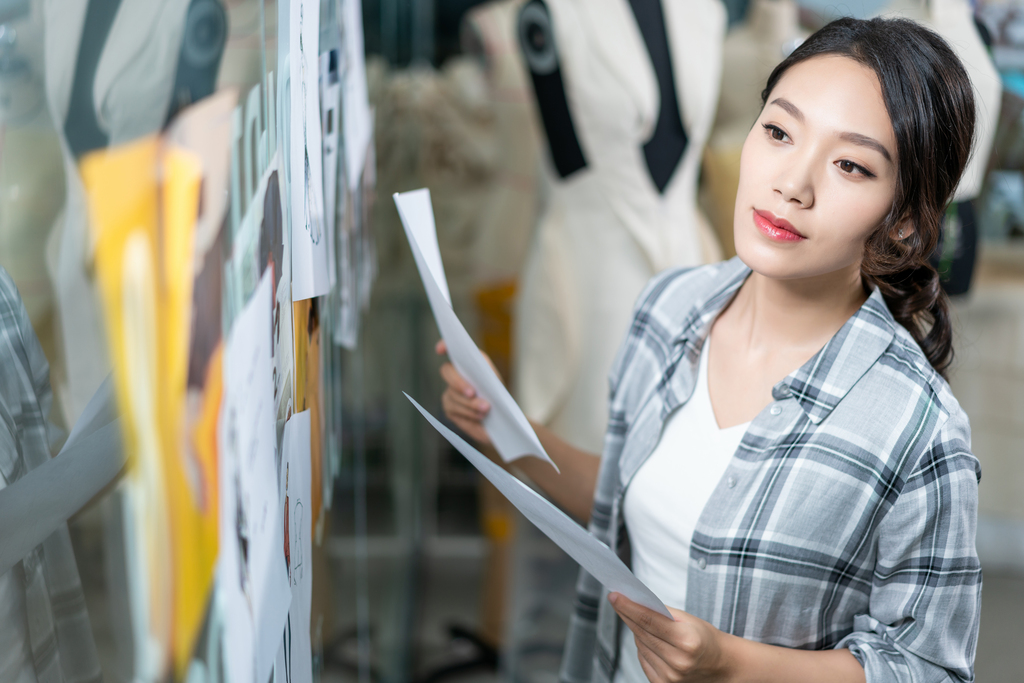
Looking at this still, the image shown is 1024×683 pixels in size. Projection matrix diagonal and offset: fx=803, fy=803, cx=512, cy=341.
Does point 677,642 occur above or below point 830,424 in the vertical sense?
below

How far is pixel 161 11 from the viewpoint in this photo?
28 cm

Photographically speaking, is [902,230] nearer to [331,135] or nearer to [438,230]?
[331,135]

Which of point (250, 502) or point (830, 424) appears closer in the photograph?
point (250, 502)

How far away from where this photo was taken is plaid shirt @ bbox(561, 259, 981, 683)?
562 millimetres

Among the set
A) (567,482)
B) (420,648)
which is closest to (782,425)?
(567,482)

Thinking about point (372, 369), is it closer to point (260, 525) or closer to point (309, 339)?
point (309, 339)

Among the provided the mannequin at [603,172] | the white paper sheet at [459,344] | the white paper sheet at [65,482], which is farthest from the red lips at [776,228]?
the mannequin at [603,172]

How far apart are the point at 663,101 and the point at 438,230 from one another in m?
0.70

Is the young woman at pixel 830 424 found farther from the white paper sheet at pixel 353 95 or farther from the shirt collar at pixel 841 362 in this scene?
the white paper sheet at pixel 353 95

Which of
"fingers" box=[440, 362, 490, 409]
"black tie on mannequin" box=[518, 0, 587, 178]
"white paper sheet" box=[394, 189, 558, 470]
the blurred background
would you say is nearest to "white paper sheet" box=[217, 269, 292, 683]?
the blurred background

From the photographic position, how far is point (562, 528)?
49 cm

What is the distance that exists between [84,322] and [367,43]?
959mm

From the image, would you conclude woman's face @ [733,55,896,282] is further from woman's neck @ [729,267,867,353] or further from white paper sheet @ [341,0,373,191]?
white paper sheet @ [341,0,373,191]

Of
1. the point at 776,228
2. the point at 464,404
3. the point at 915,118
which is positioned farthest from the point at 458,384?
the point at 915,118
